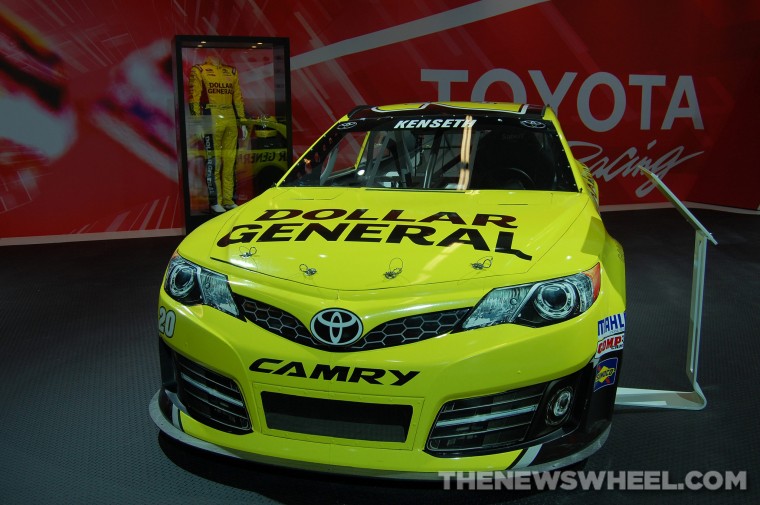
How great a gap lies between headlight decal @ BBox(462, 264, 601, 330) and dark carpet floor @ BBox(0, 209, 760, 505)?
0.53m

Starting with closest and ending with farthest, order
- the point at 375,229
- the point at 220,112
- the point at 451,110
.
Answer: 1. the point at 375,229
2. the point at 451,110
3. the point at 220,112

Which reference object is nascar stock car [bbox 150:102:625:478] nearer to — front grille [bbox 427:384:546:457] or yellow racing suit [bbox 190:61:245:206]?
front grille [bbox 427:384:546:457]

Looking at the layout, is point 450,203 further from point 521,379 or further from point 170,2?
point 170,2

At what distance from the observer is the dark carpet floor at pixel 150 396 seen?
2154 millimetres

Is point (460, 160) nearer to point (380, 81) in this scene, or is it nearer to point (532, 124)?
point (532, 124)

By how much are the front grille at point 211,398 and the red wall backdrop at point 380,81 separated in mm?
4967

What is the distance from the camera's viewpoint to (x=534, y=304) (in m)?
1.91

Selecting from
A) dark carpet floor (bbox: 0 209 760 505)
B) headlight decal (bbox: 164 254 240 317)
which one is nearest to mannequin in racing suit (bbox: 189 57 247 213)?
dark carpet floor (bbox: 0 209 760 505)

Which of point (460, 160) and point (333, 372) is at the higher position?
point (460, 160)

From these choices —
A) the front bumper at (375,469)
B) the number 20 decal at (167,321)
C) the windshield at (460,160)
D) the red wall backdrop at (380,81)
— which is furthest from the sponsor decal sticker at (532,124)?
the red wall backdrop at (380,81)

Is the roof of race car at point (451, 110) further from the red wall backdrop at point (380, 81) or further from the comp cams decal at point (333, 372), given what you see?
the red wall backdrop at point (380, 81)

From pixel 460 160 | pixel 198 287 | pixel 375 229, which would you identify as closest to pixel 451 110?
pixel 460 160

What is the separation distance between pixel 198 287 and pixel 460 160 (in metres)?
1.46

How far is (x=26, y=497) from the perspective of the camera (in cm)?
212
